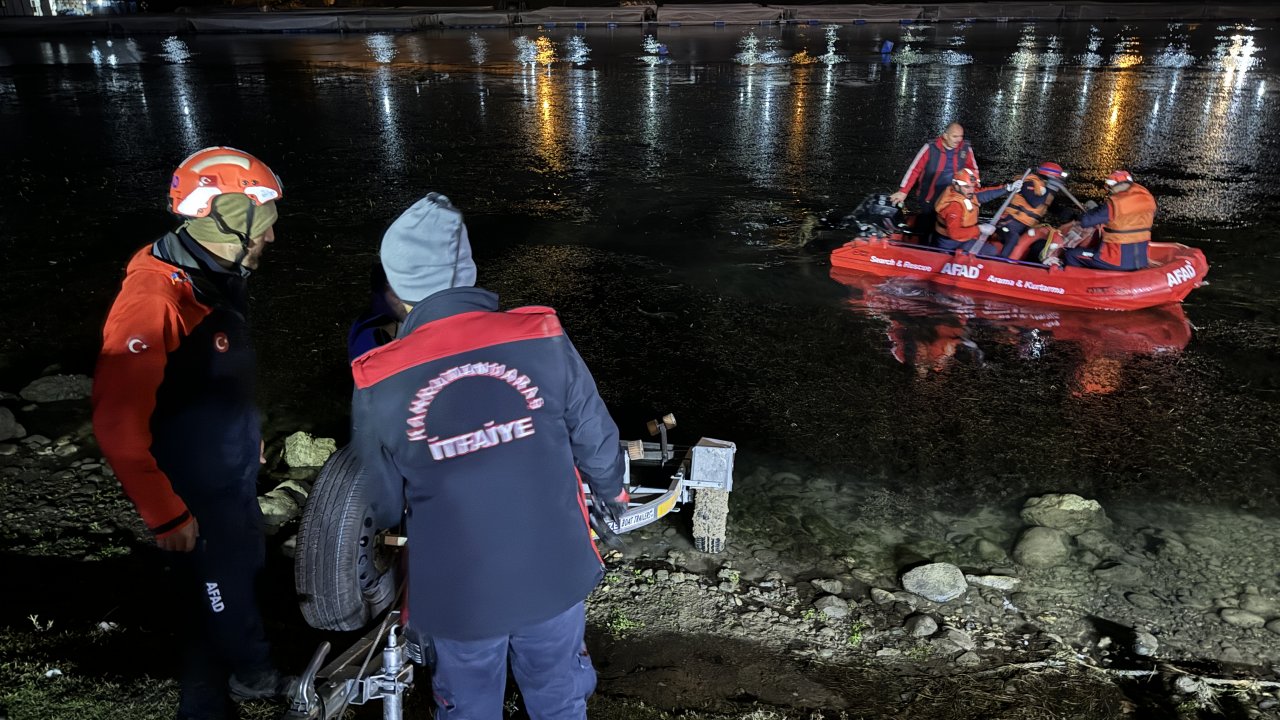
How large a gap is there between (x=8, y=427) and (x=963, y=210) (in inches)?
340

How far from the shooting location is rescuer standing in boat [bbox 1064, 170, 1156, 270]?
811cm

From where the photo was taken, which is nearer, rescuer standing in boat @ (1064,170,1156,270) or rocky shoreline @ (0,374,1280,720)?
rocky shoreline @ (0,374,1280,720)

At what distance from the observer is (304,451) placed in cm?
547

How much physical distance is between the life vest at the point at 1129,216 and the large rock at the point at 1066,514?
4209mm

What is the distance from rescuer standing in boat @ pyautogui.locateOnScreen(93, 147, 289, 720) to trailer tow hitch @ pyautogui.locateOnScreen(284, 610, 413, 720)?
0.56 meters

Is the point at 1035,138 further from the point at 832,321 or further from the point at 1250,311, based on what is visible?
the point at 832,321

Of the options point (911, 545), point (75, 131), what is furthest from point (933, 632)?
point (75, 131)

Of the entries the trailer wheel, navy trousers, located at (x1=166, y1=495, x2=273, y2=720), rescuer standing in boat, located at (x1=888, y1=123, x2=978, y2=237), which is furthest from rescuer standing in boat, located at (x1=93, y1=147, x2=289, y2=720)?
rescuer standing in boat, located at (x1=888, y1=123, x2=978, y2=237)

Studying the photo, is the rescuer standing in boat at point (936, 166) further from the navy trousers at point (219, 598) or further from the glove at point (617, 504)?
the navy trousers at point (219, 598)

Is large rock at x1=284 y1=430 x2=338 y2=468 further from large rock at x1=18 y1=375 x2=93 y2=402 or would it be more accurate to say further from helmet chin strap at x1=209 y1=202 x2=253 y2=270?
helmet chin strap at x1=209 y1=202 x2=253 y2=270

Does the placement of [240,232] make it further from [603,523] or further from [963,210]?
[963,210]

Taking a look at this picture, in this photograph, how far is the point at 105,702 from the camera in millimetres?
3240

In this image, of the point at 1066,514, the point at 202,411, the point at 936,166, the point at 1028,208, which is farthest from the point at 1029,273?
the point at 202,411

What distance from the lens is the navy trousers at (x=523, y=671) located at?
7.96 feet
